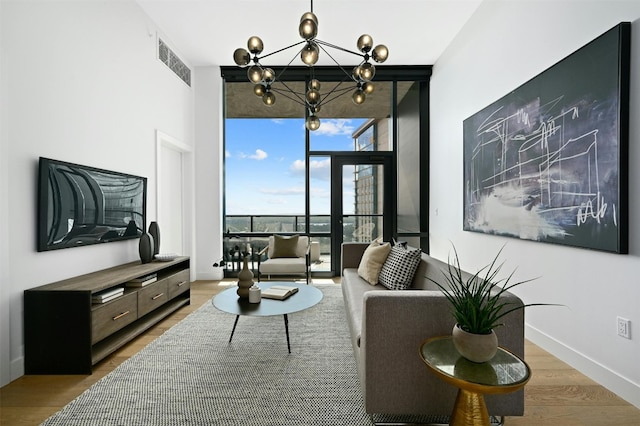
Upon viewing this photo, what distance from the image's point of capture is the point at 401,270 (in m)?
2.53

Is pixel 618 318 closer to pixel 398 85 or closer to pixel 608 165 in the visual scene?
pixel 608 165

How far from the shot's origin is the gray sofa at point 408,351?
1435 millimetres

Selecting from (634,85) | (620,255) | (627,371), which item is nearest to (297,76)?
(634,85)

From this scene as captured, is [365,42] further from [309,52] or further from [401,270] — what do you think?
[401,270]

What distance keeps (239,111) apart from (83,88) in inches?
103

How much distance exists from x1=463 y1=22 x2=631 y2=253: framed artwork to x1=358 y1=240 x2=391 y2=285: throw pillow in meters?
1.12

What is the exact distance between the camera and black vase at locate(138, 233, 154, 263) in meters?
3.04

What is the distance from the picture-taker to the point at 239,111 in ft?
16.3

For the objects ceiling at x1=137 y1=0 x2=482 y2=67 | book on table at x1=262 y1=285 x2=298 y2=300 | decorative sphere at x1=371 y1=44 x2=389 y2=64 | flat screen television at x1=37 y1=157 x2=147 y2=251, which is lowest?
book on table at x1=262 y1=285 x2=298 y2=300

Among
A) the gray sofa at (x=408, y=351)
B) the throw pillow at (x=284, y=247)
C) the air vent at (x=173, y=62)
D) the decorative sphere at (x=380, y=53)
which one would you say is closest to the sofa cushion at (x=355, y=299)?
the gray sofa at (x=408, y=351)

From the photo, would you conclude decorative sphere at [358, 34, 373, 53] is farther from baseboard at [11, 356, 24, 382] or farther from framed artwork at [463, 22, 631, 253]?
baseboard at [11, 356, 24, 382]

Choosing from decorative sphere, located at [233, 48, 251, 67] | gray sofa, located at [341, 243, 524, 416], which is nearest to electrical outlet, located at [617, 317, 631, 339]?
gray sofa, located at [341, 243, 524, 416]

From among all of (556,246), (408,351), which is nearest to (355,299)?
(408,351)

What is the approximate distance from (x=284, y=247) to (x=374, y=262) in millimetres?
1859
